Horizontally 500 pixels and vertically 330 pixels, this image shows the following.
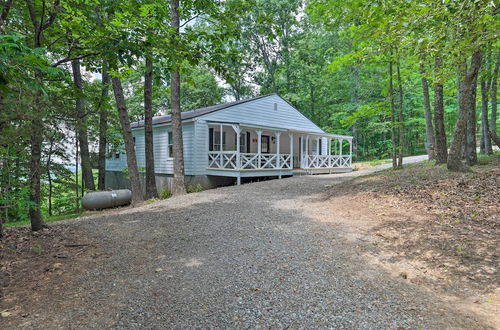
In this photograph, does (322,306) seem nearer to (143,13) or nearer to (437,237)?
(437,237)

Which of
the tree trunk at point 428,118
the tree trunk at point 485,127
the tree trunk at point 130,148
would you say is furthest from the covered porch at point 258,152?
the tree trunk at point 485,127

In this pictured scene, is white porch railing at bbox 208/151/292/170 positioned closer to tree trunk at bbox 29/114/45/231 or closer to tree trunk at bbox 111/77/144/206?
tree trunk at bbox 111/77/144/206

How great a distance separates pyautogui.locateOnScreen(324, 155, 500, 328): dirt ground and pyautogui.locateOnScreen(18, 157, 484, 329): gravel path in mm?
345

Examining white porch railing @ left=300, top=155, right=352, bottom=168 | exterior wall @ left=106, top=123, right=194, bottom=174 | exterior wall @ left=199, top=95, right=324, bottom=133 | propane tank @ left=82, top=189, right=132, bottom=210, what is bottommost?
propane tank @ left=82, top=189, right=132, bottom=210

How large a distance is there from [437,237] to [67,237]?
20.8 ft

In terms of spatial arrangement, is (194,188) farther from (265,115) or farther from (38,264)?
(38,264)

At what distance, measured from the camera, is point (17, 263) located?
A: 394cm

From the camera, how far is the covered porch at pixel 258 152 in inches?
552

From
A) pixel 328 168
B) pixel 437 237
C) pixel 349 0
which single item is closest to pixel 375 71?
pixel 328 168

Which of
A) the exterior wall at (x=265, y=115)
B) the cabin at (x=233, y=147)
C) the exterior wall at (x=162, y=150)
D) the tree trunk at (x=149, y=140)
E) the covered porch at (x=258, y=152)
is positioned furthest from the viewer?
the exterior wall at (x=265, y=115)

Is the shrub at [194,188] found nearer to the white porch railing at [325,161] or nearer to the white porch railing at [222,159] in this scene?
the white porch railing at [222,159]

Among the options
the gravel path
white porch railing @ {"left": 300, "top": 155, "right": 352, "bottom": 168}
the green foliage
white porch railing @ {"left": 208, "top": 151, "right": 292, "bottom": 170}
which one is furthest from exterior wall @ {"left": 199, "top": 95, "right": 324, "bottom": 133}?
the gravel path

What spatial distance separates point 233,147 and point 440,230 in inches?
508

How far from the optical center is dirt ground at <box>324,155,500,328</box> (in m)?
3.27
